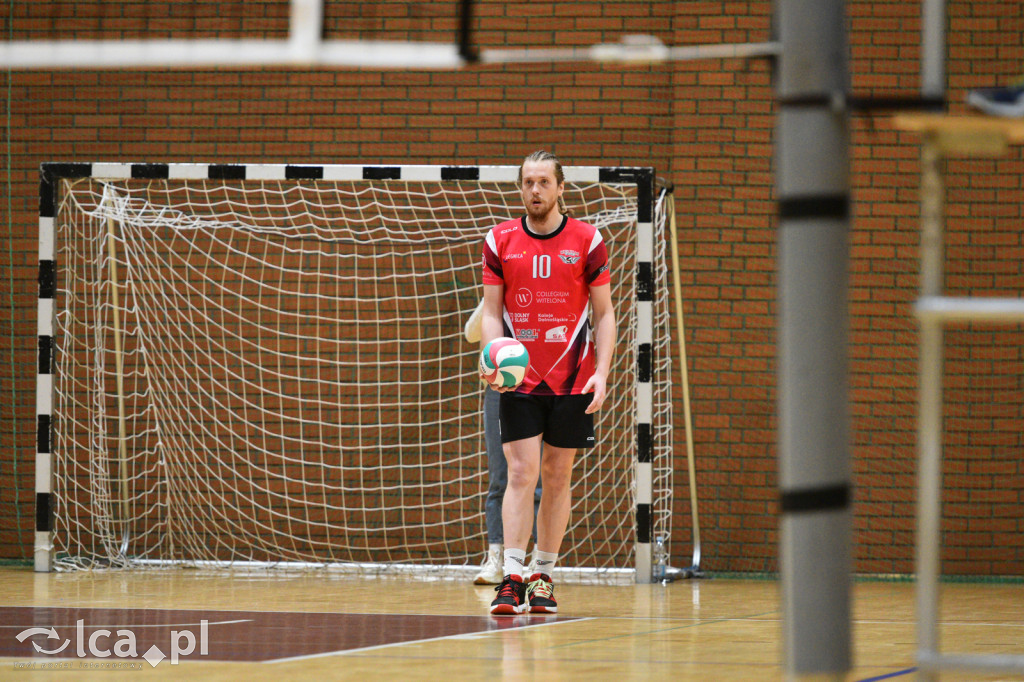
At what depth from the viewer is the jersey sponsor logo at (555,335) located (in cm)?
559

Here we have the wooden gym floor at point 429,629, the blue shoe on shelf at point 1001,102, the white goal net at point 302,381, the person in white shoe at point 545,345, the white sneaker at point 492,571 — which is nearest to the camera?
the blue shoe on shelf at point 1001,102

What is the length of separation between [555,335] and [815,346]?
11.5ft

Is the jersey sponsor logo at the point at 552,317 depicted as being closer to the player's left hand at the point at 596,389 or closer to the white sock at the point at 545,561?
the player's left hand at the point at 596,389

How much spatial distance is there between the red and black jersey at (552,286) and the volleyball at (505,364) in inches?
9.3

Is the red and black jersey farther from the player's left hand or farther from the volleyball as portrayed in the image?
the volleyball

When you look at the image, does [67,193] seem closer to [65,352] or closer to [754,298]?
[65,352]

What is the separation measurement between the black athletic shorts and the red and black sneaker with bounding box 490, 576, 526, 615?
630 millimetres

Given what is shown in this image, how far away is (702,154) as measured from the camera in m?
8.39

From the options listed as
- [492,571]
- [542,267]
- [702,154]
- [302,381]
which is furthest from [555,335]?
[302,381]

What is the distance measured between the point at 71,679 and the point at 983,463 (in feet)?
20.6

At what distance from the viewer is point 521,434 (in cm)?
543

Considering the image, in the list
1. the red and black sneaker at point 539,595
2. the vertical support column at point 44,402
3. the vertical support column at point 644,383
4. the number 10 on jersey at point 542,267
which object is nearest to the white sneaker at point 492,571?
the vertical support column at point 644,383

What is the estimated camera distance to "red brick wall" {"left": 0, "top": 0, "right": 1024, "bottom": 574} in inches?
317

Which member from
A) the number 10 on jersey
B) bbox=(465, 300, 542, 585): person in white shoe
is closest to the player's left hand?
the number 10 on jersey
